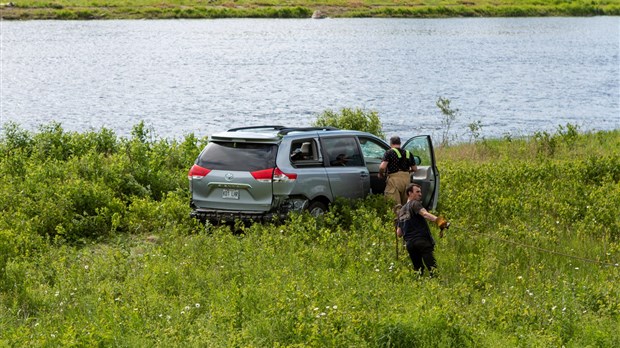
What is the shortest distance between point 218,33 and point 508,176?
256ft

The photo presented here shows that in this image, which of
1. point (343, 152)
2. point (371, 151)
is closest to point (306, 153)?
point (343, 152)

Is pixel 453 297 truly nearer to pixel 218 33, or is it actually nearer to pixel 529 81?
pixel 529 81

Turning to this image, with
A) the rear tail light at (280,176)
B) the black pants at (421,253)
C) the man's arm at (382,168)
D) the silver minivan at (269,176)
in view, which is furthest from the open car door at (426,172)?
the black pants at (421,253)

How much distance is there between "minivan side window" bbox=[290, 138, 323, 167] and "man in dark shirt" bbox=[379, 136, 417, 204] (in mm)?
1227

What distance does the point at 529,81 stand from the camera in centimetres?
6228

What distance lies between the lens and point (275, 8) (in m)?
112

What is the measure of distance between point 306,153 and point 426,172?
2373 millimetres

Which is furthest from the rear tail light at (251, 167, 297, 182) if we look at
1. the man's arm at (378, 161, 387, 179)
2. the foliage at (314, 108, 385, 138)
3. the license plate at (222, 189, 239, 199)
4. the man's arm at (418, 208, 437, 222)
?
the foliage at (314, 108, 385, 138)

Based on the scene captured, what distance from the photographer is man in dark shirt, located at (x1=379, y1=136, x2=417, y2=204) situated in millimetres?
18109

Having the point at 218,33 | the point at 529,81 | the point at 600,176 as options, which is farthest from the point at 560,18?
the point at 600,176

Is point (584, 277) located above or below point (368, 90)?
above

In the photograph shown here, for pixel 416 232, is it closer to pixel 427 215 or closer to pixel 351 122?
pixel 427 215

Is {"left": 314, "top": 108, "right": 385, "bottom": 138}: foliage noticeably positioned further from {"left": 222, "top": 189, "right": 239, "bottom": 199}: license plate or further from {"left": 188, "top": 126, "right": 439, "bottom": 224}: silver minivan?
{"left": 222, "top": 189, "right": 239, "bottom": 199}: license plate

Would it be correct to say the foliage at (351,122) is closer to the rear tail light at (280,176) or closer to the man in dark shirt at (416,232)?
the rear tail light at (280,176)
